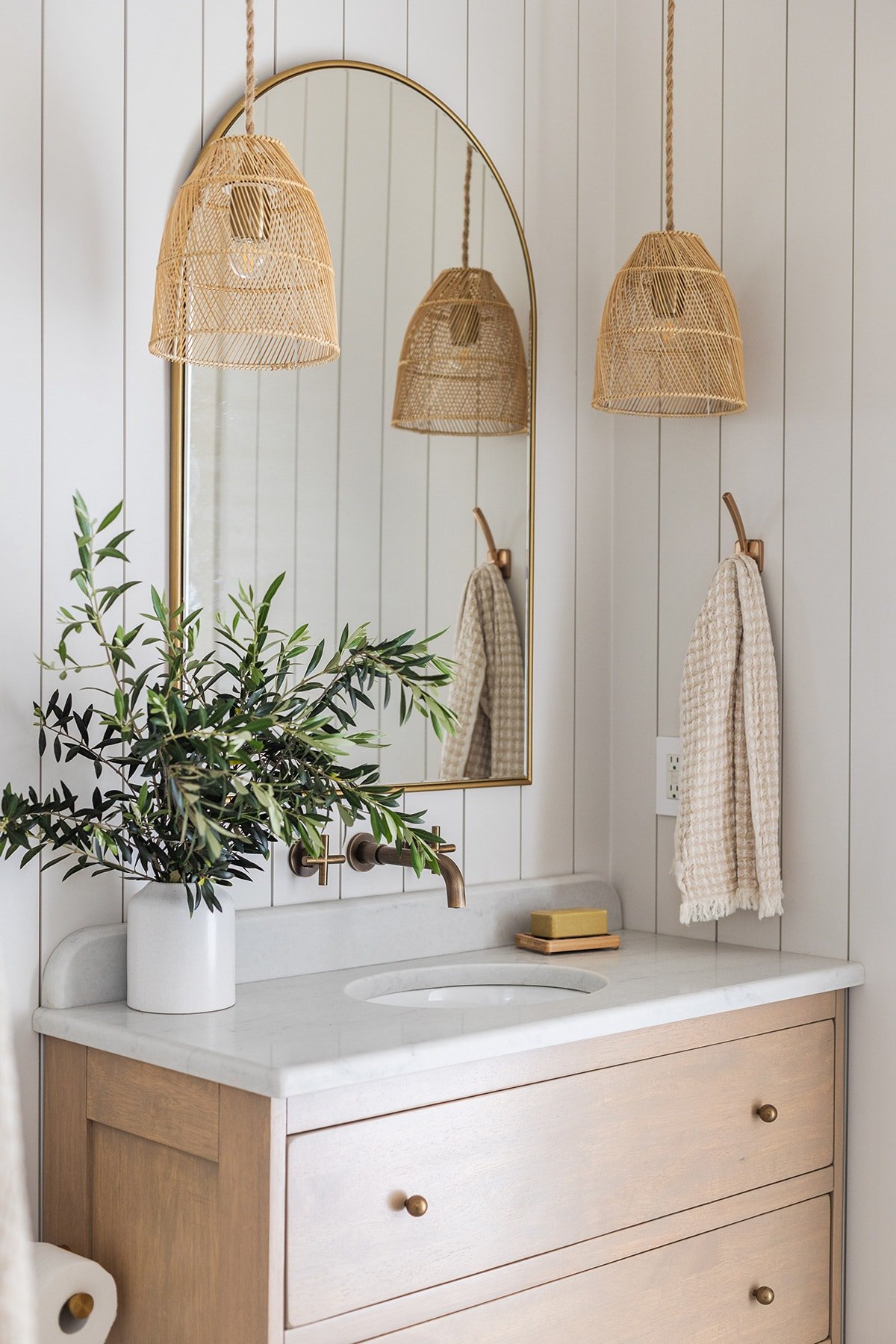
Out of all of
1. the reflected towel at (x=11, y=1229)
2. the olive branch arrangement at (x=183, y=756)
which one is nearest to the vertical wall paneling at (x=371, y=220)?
the olive branch arrangement at (x=183, y=756)

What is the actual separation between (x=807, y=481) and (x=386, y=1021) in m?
1.01

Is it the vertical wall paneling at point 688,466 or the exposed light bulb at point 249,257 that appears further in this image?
the vertical wall paneling at point 688,466

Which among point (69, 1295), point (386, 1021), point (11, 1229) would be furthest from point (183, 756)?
point (11, 1229)

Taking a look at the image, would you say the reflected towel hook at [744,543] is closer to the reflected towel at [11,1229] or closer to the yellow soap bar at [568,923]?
the yellow soap bar at [568,923]

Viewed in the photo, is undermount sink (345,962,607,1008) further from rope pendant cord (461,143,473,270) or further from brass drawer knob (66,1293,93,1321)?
rope pendant cord (461,143,473,270)

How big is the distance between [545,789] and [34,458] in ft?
3.20

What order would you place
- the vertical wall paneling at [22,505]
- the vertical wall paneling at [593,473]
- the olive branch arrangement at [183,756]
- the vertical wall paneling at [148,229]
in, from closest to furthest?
the olive branch arrangement at [183,756] < the vertical wall paneling at [22,505] < the vertical wall paneling at [148,229] < the vertical wall paneling at [593,473]

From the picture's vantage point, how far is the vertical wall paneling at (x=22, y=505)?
1534 mm

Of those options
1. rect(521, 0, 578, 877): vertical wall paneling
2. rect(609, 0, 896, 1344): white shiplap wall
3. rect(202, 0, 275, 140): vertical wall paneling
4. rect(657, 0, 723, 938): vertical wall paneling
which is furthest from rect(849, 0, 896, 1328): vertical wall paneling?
rect(202, 0, 275, 140): vertical wall paneling

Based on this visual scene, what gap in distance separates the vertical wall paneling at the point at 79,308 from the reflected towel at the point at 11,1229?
4.19 feet

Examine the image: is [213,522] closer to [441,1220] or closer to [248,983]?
[248,983]

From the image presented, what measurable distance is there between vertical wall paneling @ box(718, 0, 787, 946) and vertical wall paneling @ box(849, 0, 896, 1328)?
134mm

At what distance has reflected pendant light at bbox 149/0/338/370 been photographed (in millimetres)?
1499

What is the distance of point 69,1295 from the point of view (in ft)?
4.46
